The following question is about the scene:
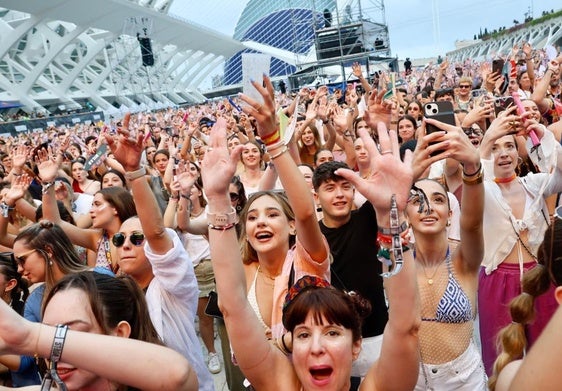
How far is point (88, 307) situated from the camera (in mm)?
1618

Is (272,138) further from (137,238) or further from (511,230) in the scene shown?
(511,230)

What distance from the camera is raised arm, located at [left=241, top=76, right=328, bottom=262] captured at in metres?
2.13

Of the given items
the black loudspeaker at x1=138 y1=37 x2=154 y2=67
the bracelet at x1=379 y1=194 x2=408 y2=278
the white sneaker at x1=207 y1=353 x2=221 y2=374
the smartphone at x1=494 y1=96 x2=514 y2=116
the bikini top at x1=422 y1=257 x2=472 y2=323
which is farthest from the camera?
the black loudspeaker at x1=138 y1=37 x2=154 y2=67

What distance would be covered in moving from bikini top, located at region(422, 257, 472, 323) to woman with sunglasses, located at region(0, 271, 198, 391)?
116 cm

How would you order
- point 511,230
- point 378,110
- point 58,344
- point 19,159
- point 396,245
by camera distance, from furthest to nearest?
point 19,159 → point 378,110 → point 511,230 → point 396,245 → point 58,344

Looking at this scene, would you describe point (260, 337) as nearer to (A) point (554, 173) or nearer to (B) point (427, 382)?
(B) point (427, 382)

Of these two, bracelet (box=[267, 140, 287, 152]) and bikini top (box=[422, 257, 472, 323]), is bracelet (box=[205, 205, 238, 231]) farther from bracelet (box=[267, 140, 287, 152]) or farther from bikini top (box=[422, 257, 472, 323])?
bikini top (box=[422, 257, 472, 323])

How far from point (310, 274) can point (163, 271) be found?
612 millimetres

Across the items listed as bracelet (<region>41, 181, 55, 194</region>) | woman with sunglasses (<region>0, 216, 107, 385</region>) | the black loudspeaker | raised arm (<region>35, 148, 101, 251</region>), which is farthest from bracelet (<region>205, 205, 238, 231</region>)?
the black loudspeaker

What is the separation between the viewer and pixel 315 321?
1.68m

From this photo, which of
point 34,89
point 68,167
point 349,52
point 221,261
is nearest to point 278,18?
point 34,89

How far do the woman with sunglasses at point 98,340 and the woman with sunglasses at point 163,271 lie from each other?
0.39 metres

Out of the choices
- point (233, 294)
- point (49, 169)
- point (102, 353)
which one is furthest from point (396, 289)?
point (49, 169)

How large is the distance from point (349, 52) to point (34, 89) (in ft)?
105
